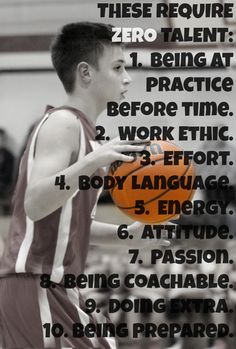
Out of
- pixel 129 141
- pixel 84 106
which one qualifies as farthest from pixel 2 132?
pixel 129 141

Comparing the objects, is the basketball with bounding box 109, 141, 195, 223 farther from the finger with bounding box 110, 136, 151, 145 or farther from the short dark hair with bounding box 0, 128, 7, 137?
the short dark hair with bounding box 0, 128, 7, 137

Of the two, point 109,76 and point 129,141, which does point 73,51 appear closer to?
point 109,76

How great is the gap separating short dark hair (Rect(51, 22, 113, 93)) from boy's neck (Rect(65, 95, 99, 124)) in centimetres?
2

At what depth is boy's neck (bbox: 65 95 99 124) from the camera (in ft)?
3.65

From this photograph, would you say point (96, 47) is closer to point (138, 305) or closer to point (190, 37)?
point (190, 37)

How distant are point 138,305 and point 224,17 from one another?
0.47 m

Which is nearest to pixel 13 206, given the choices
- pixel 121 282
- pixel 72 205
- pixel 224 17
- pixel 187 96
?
pixel 72 205

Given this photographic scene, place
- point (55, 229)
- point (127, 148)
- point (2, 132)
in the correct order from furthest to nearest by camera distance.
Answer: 1. point (2, 132)
2. point (55, 229)
3. point (127, 148)

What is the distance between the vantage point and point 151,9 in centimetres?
109

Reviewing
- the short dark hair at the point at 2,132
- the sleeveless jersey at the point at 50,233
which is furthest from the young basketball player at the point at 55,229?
the short dark hair at the point at 2,132

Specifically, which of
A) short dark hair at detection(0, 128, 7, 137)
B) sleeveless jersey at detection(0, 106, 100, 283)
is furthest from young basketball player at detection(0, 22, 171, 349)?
short dark hair at detection(0, 128, 7, 137)

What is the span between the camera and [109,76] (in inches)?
44.7

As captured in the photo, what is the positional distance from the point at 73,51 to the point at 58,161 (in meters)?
0.22

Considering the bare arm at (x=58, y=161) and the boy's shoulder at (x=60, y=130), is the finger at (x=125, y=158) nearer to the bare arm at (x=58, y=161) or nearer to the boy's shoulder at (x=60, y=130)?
the bare arm at (x=58, y=161)
